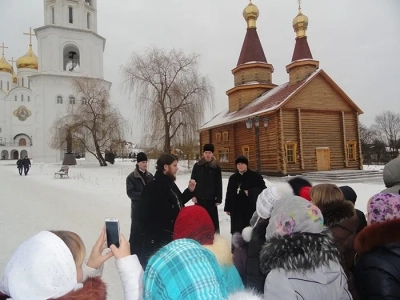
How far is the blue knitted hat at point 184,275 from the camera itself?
1170 millimetres

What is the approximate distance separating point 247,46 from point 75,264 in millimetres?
25977

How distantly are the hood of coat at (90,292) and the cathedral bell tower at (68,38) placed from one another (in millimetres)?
43014

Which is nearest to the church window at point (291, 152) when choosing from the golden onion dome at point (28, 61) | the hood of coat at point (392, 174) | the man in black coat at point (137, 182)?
the man in black coat at point (137, 182)

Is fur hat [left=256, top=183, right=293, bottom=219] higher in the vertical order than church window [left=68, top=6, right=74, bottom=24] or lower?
lower

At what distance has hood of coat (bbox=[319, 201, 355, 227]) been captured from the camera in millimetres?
2500

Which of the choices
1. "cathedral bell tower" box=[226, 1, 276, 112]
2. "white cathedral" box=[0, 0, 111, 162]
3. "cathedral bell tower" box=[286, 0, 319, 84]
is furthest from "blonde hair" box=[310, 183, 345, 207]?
"white cathedral" box=[0, 0, 111, 162]

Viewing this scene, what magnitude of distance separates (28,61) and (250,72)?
167 ft

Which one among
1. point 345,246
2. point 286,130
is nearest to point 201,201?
point 345,246

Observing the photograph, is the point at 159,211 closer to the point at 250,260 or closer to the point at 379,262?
the point at 250,260

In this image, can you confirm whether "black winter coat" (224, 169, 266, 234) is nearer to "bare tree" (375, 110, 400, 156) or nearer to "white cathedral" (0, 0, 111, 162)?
"white cathedral" (0, 0, 111, 162)

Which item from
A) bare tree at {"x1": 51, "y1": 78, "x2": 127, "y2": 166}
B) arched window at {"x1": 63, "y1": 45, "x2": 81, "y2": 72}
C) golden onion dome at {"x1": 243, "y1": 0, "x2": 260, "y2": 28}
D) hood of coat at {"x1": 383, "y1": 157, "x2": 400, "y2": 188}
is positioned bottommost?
hood of coat at {"x1": 383, "y1": 157, "x2": 400, "y2": 188}

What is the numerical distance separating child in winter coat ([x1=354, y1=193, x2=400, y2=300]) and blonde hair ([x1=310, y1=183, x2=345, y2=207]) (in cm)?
Answer: 73

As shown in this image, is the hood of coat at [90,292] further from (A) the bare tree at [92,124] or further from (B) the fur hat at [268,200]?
(A) the bare tree at [92,124]

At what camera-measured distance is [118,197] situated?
11.6 m
